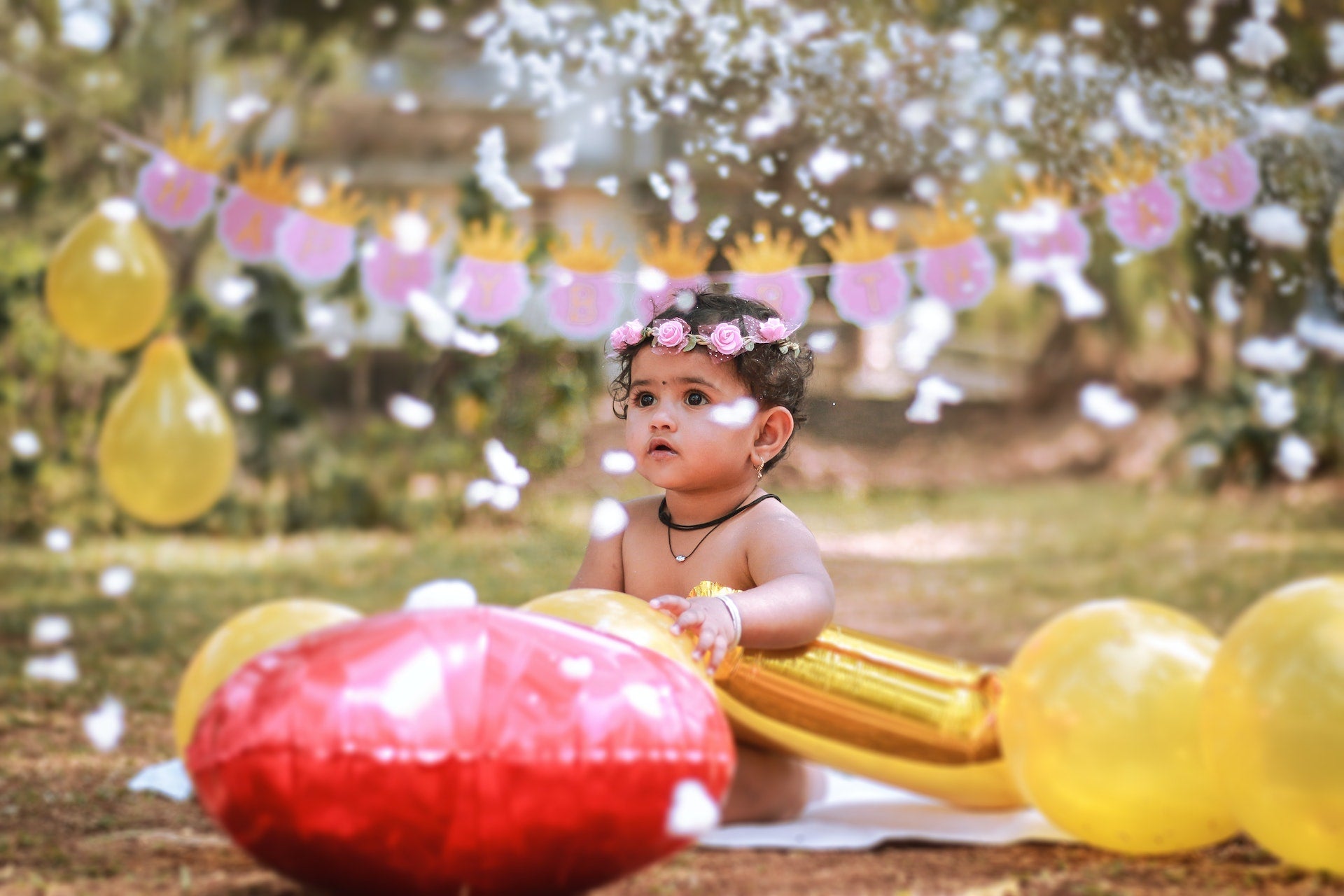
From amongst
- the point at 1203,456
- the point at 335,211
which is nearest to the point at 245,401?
the point at 335,211

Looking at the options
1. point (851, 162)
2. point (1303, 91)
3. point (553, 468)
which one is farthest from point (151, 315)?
point (1303, 91)

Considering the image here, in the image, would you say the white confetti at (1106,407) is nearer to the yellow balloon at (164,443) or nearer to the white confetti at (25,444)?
the white confetti at (25,444)

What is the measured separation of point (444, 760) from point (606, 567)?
686 mm

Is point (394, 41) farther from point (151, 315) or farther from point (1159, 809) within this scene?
point (1159, 809)

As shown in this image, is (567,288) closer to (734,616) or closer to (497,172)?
(497,172)

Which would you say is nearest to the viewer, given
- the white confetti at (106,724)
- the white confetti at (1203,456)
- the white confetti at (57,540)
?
the white confetti at (106,724)

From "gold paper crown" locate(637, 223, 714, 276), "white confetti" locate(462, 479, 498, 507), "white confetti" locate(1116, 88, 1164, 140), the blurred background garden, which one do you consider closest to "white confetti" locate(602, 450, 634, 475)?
the blurred background garden

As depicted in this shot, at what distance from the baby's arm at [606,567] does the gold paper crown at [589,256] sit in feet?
3.48

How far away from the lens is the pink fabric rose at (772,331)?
192cm

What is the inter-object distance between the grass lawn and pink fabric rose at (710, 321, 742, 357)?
0.60 m

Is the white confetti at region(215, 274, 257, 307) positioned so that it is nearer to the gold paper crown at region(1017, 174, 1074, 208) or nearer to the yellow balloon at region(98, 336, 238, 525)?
the yellow balloon at region(98, 336, 238, 525)

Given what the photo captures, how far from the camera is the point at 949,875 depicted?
A: 1971 mm

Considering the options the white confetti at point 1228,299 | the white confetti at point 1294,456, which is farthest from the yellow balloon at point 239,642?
the white confetti at point 1294,456

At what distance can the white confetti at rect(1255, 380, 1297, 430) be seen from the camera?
289 inches
